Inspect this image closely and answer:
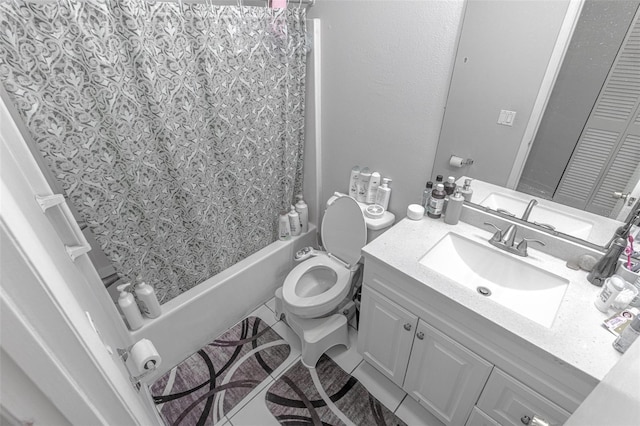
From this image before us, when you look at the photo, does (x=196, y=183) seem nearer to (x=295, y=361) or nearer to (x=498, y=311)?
(x=295, y=361)

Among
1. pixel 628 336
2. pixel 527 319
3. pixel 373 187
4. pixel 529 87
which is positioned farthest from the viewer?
pixel 373 187

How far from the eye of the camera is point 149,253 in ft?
4.83

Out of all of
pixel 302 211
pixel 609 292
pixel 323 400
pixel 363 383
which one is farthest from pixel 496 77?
pixel 323 400

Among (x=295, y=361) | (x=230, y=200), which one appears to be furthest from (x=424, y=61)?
(x=295, y=361)

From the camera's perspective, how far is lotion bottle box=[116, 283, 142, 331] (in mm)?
1396

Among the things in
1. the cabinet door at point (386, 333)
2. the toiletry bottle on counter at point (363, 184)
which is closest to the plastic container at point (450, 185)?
the toiletry bottle on counter at point (363, 184)

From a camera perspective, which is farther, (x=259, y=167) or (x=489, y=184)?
(x=259, y=167)

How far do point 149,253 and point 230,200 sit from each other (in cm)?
49

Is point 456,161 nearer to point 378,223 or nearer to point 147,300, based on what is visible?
point 378,223

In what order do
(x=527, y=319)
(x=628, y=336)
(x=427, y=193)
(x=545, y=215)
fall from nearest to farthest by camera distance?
(x=628, y=336) < (x=527, y=319) < (x=545, y=215) < (x=427, y=193)

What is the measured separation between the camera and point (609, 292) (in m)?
0.97

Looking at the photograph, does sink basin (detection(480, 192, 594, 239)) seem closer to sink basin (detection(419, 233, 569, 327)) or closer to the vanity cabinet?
sink basin (detection(419, 233, 569, 327))

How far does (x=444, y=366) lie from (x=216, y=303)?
1.28m

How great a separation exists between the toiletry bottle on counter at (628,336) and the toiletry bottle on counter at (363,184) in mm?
1211
